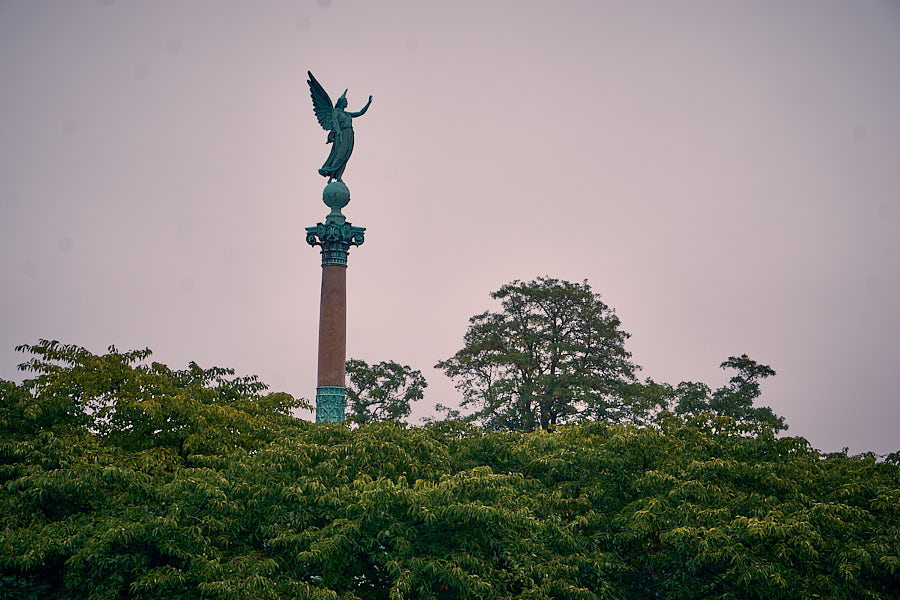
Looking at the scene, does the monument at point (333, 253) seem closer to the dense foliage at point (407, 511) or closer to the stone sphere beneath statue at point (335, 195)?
the stone sphere beneath statue at point (335, 195)

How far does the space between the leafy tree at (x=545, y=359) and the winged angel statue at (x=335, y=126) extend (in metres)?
19.9

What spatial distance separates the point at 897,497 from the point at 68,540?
1904cm

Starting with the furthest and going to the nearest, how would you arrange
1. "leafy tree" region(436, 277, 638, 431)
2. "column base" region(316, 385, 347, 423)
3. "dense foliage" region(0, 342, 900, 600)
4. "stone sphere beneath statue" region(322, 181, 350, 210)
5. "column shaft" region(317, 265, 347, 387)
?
"leafy tree" region(436, 277, 638, 431) → "stone sphere beneath statue" region(322, 181, 350, 210) → "column shaft" region(317, 265, 347, 387) → "column base" region(316, 385, 347, 423) → "dense foliage" region(0, 342, 900, 600)

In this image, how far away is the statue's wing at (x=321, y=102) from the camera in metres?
41.2

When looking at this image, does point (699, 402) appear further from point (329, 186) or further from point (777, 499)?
point (777, 499)

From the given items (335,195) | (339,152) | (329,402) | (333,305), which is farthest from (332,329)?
(339,152)

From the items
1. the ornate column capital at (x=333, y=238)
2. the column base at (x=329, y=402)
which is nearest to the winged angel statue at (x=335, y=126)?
the ornate column capital at (x=333, y=238)

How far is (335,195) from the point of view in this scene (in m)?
40.1

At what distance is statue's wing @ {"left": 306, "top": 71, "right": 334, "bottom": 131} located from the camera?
4122 cm

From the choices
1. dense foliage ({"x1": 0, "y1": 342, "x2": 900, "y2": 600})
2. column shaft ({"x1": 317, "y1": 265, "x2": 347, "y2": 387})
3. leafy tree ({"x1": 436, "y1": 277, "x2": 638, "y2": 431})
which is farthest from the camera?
leafy tree ({"x1": 436, "y1": 277, "x2": 638, "y2": 431})

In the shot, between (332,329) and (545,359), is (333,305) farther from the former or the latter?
(545,359)

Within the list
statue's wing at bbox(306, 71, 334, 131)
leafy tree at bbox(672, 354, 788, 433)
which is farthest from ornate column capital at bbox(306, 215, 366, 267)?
leafy tree at bbox(672, 354, 788, 433)

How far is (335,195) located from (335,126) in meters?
3.19

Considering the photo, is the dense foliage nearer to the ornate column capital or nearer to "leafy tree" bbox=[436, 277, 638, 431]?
the ornate column capital
